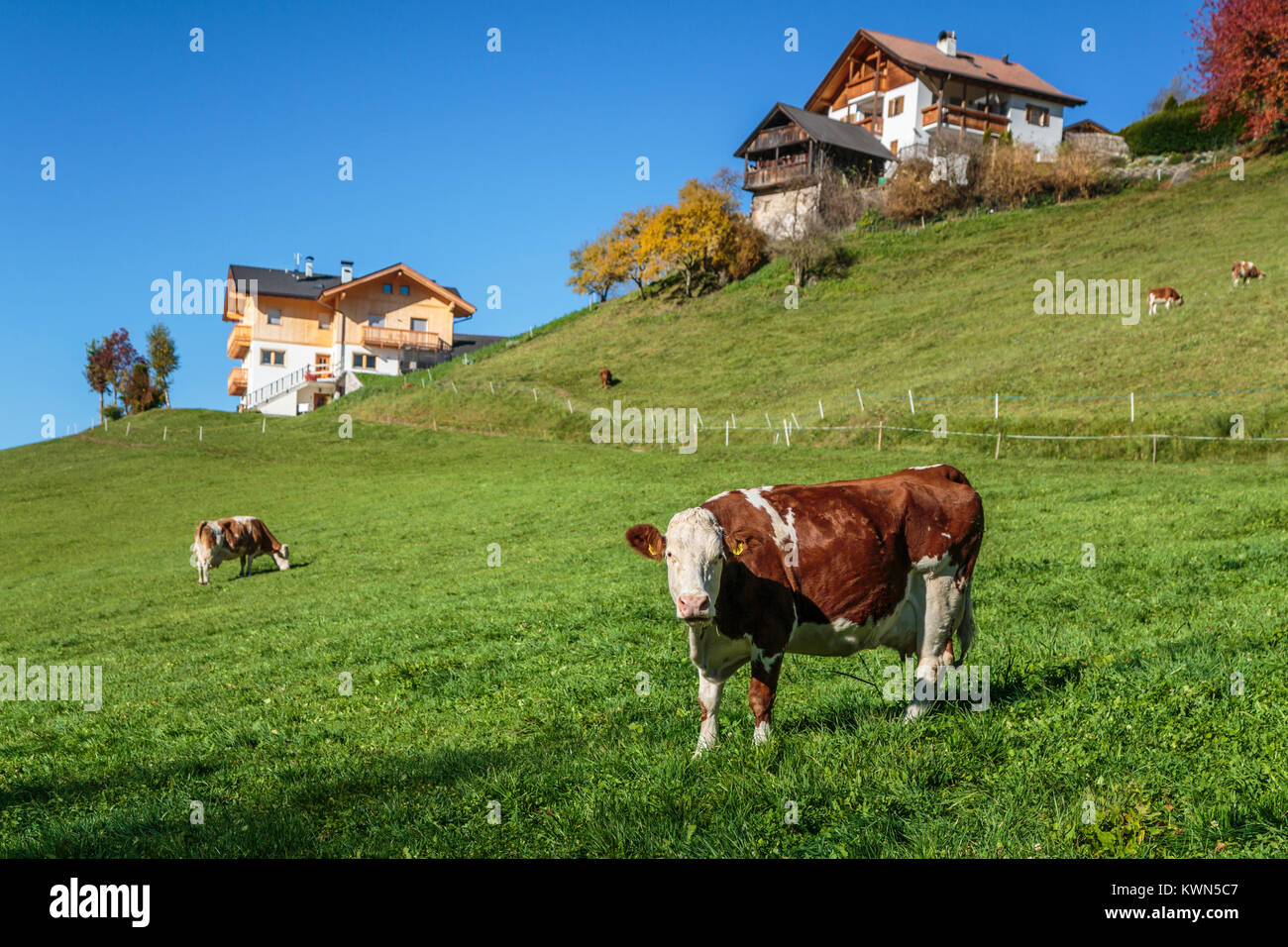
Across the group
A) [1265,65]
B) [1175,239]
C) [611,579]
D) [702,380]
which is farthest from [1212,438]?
[1265,65]

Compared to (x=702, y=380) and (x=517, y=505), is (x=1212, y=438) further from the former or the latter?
(x=702, y=380)

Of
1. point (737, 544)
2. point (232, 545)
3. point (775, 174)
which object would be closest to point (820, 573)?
point (737, 544)

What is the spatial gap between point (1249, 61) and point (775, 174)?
110ft

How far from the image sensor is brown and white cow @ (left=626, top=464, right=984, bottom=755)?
5.86 meters

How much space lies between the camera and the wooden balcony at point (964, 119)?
7625 centimetres

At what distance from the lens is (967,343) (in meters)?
46.6

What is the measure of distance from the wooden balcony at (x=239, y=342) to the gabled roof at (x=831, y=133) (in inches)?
1820

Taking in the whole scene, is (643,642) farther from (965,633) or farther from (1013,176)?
(1013,176)

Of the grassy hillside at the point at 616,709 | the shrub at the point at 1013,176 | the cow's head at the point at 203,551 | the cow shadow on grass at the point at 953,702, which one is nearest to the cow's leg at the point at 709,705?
the grassy hillside at the point at 616,709

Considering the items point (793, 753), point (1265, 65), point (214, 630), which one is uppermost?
point (1265, 65)

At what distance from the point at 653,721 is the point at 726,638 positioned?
1827 millimetres

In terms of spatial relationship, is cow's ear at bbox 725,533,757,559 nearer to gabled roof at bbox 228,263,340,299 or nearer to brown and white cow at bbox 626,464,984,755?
brown and white cow at bbox 626,464,984,755

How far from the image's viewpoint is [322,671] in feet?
40.1

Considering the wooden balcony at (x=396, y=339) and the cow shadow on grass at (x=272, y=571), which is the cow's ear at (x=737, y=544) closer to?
the cow shadow on grass at (x=272, y=571)
